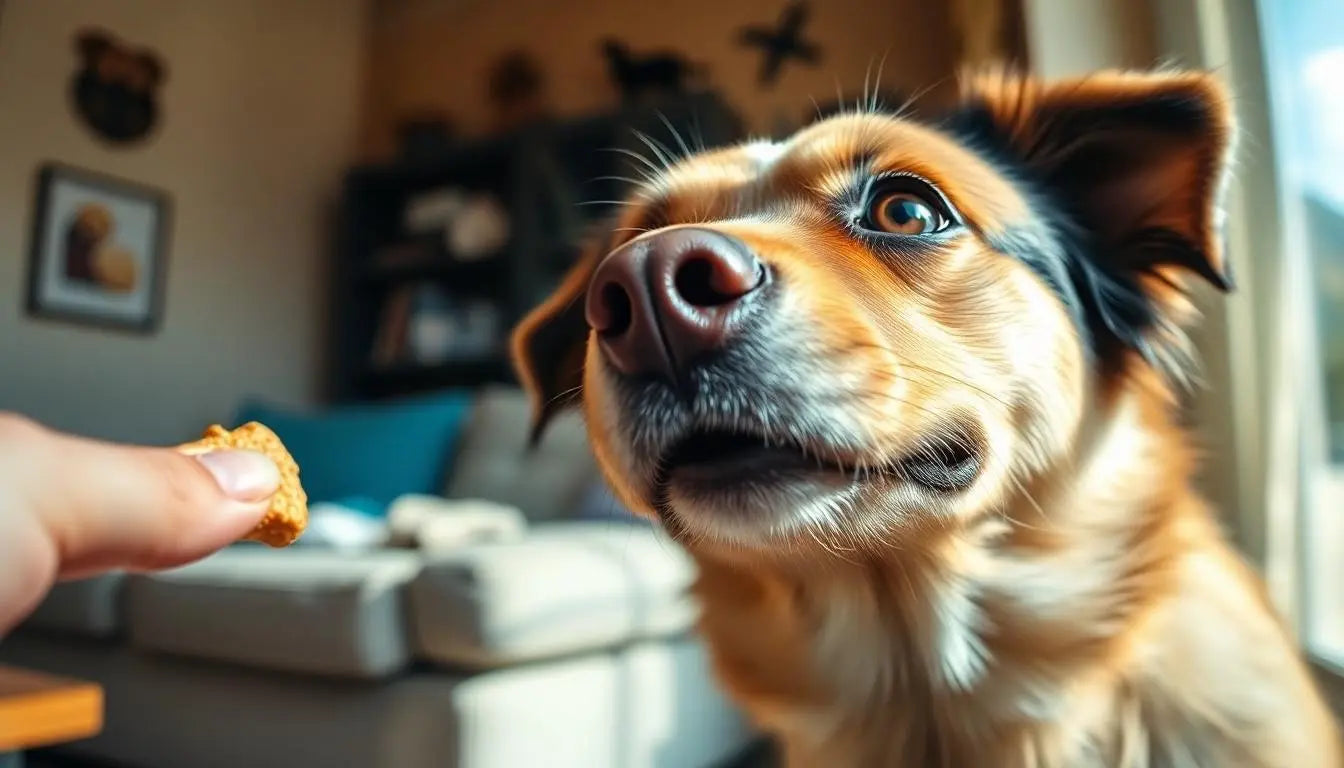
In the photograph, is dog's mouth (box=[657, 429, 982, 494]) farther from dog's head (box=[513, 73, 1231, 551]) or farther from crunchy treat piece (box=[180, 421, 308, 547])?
crunchy treat piece (box=[180, 421, 308, 547])

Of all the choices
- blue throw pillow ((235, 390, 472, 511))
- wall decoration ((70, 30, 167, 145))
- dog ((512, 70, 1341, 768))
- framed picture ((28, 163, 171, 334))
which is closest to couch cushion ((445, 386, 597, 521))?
blue throw pillow ((235, 390, 472, 511))

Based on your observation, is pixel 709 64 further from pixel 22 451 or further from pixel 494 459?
pixel 22 451

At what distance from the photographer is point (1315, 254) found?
3.11ft

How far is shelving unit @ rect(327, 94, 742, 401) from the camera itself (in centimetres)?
277

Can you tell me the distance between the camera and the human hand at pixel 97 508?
214 millimetres

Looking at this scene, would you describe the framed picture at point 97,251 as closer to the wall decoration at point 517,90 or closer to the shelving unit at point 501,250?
the shelving unit at point 501,250

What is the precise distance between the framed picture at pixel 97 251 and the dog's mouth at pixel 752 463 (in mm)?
2493

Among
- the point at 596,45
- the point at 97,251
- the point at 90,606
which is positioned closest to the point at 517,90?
the point at 596,45

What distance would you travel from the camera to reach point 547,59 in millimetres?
3346

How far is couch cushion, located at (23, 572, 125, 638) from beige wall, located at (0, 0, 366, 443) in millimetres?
870

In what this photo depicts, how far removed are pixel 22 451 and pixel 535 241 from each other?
9.14 ft

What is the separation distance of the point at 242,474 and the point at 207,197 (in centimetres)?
323

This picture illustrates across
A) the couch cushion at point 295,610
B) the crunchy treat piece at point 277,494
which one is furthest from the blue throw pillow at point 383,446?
the crunchy treat piece at point 277,494

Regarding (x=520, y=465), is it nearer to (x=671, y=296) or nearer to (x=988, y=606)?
(x=988, y=606)
